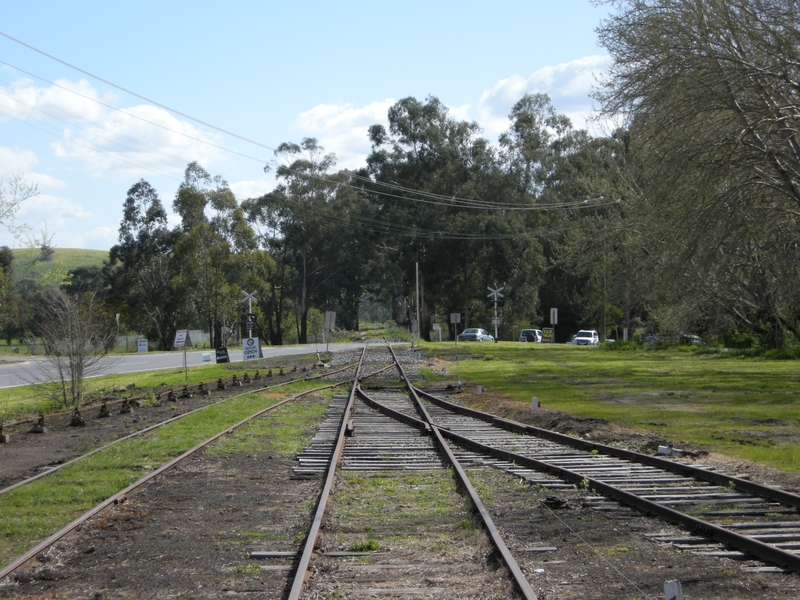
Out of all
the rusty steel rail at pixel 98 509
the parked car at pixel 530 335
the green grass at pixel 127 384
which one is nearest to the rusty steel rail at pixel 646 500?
the rusty steel rail at pixel 98 509

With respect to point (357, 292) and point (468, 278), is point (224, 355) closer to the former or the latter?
point (468, 278)

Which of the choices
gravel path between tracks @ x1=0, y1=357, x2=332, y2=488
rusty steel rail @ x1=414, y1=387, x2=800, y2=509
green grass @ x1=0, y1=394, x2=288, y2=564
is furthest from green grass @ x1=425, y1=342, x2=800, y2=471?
gravel path between tracks @ x1=0, y1=357, x2=332, y2=488

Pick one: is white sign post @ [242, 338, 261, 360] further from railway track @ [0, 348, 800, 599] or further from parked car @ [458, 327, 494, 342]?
parked car @ [458, 327, 494, 342]

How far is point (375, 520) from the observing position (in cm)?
881

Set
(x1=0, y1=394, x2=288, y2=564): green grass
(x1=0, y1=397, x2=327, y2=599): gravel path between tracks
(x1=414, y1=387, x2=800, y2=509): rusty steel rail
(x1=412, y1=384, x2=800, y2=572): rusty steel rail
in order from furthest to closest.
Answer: (x1=414, y1=387, x2=800, y2=509): rusty steel rail, (x1=0, y1=394, x2=288, y2=564): green grass, (x1=412, y1=384, x2=800, y2=572): rusty steel rail, (x1=0, y1=397, x2=327, y2=599): gravel path between tracks

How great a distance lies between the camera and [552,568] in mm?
6887

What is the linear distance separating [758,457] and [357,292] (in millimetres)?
87299

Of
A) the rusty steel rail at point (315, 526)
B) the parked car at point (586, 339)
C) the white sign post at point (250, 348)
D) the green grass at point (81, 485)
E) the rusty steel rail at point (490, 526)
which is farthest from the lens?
the parked car at point (586, 339)

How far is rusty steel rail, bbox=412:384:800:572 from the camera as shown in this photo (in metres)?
6.83

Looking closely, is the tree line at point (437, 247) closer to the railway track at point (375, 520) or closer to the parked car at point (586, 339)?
the parked car at point (586, 339)

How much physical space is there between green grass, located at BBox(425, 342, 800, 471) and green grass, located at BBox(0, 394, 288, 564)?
344 inches

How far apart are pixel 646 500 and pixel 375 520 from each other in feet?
9.53

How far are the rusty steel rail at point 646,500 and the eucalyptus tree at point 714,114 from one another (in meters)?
10.9

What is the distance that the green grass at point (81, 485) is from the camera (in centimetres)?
840
